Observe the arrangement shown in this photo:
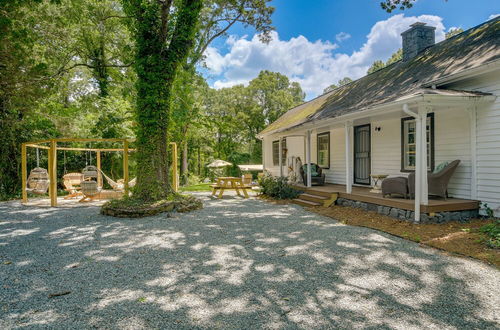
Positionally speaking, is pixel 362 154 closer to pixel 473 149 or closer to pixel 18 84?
pixel 473 149

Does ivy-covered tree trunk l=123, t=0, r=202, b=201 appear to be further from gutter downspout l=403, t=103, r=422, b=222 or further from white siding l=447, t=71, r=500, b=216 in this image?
white siding l=447, t=71, r=500, b=216

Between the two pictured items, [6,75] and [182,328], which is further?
Answer: [6,75]

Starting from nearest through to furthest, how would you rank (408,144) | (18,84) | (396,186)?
1. (396,186)
2. (408,144)
3. (18,84)

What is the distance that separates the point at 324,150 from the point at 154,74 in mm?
7194

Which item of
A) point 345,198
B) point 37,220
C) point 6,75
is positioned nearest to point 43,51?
point 6,75

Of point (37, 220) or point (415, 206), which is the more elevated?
point (415, 206)

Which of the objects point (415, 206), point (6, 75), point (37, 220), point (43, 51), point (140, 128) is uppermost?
point (43, 51)

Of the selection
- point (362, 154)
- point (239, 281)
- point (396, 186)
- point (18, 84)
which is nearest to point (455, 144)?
point (396, 186)

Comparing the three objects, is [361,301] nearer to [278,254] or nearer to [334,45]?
[278,254]

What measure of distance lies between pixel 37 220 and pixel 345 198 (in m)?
8.15

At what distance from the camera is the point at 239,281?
3393mm

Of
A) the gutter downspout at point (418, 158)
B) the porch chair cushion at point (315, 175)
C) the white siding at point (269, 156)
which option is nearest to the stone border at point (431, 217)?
the gutter downspout at point (418, 158)

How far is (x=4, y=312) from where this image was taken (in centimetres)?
274

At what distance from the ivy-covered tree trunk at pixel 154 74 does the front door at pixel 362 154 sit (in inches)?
249
